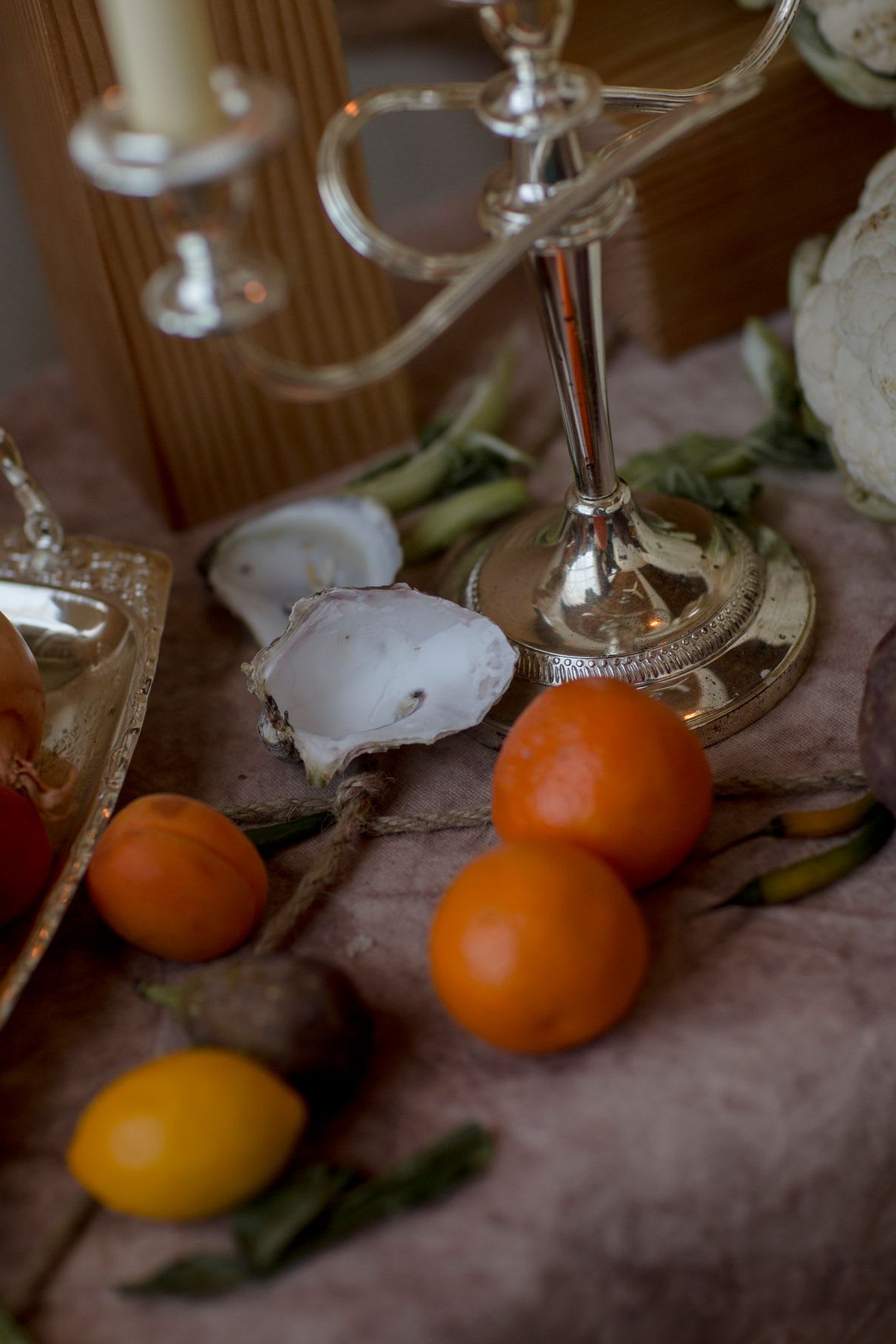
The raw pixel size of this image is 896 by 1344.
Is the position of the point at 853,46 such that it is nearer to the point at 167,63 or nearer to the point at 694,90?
the point at 694,90

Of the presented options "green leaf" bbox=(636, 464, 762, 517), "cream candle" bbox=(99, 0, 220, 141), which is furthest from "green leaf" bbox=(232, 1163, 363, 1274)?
"green leaf" bbox=(636, 464, 762, 517)

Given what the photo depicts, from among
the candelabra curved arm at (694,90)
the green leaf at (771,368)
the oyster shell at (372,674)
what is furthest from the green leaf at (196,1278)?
the green leaf at (771,368)

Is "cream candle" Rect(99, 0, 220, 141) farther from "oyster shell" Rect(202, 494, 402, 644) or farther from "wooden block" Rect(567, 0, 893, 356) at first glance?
"wooden block" Rect(567, 0, 893, 356)

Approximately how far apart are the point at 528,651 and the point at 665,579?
0.08 metres

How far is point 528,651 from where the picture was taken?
0.59 m

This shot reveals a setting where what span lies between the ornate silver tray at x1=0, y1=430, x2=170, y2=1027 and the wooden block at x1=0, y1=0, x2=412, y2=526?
0.32 ft

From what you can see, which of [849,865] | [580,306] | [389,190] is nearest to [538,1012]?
[849,865]

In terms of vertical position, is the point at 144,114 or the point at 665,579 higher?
the point at 144,114

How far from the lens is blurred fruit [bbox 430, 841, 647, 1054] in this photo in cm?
41

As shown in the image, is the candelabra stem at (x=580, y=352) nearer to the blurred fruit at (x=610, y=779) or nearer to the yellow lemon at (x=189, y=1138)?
the blurred fruit at (x=610, y=779)

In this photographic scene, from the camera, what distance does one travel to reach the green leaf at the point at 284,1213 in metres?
0.38

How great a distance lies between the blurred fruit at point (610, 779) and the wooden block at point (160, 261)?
1.20 feet

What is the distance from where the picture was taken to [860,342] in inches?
25.0

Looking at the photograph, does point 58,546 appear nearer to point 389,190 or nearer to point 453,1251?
point 453,1251
